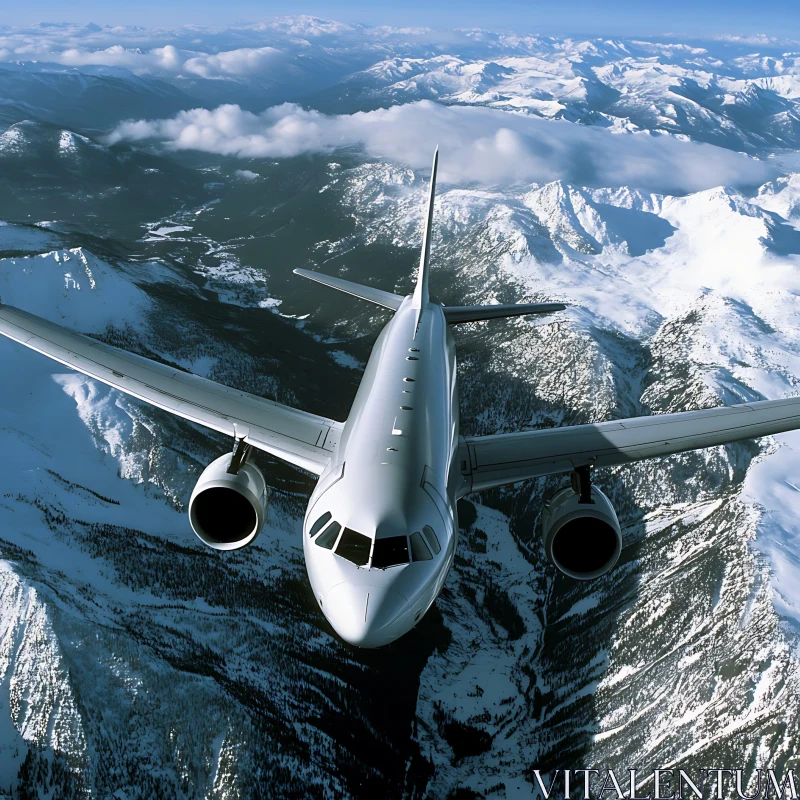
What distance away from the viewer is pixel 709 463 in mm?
133750

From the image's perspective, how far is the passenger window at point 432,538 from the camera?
572 inches

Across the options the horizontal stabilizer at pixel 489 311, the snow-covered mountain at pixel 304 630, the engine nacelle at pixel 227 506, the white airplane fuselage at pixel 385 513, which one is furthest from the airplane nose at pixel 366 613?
the snow-covered mountain at pixel 304 630

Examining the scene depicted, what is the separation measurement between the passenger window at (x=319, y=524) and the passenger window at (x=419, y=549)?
264cm

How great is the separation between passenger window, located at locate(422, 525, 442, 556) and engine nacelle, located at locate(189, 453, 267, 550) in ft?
26.3

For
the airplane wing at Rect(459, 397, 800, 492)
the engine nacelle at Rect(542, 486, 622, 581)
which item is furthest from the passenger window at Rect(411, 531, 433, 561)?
the engine nacelle at Rect(542, 486, 622, 581)

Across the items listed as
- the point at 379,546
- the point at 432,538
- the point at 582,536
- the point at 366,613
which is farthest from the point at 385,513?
the point at 582,536

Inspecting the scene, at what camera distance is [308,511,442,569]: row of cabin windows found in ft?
44.2

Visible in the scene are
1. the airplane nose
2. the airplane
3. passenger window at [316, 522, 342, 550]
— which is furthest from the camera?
passenger window at [316, 522, 342, 550]

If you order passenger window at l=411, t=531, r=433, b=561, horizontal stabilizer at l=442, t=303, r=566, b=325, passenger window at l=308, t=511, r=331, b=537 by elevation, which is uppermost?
passenger window at l=411, t=531, r=433, b=561

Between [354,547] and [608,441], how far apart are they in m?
13.5

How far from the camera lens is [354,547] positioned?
13.7m

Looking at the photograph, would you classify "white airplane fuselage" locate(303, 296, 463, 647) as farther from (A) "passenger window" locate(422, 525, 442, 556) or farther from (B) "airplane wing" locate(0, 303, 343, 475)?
(B) "airplane wing" locate(0, 303, 343, 475)

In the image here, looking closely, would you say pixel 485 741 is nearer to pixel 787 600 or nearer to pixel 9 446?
pixel 787 600

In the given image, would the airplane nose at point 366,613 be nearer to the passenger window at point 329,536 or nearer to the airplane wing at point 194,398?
the passenger window at point 329,536
